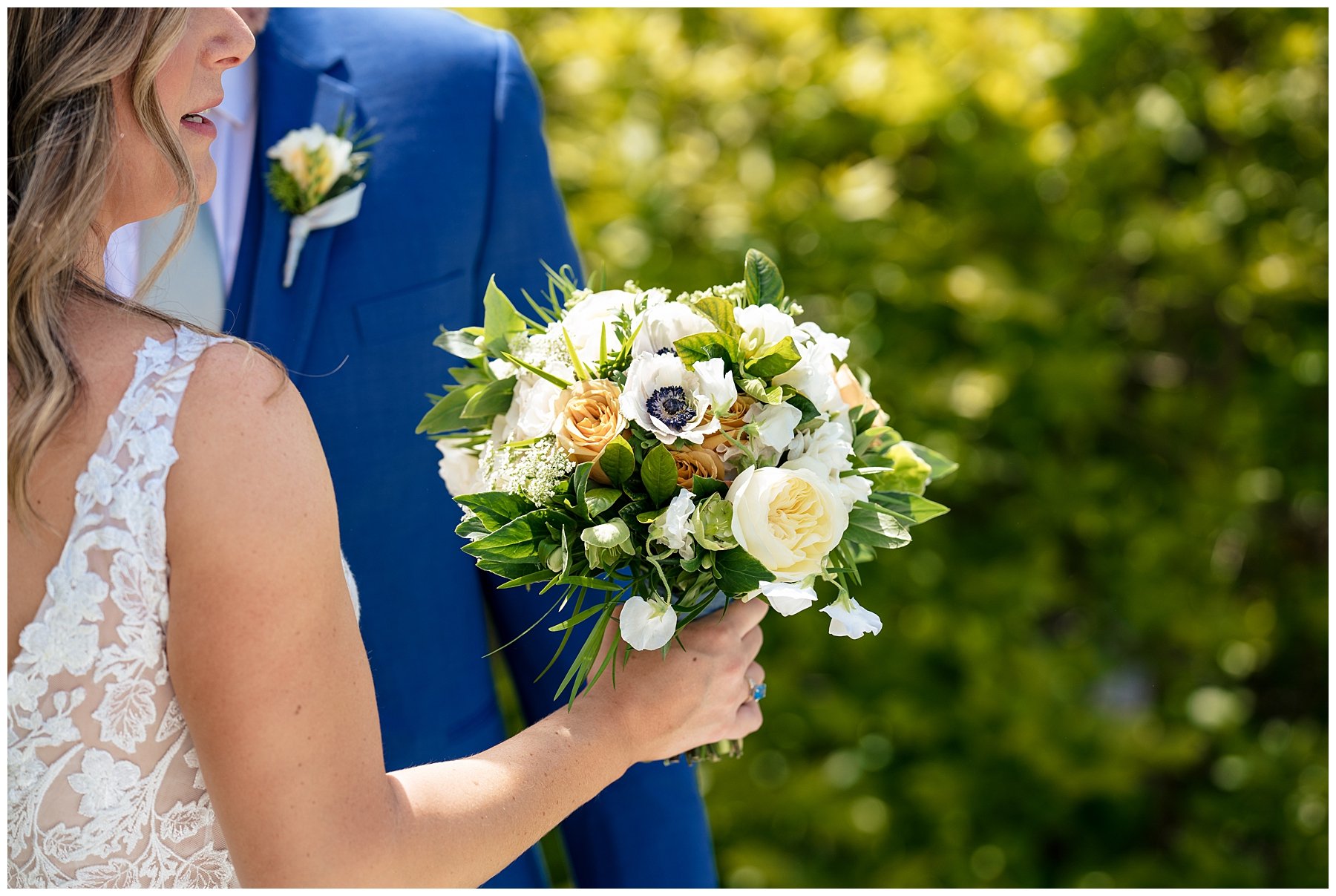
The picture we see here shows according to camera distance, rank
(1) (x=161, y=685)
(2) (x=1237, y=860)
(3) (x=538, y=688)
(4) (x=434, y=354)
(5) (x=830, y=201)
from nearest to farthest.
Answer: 1. (1) (x=161, y=685)
2. (4) (x=434, y=354)
3. (3) (x=538, y=688)
4. (5) (x=830, y=201)
5. (2) (x=1237, y=860)

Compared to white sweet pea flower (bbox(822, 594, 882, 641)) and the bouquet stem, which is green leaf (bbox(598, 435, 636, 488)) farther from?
the bouquet stem

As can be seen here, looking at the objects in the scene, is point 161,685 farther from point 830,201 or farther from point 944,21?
point 944,21

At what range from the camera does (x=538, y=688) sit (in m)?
1.96

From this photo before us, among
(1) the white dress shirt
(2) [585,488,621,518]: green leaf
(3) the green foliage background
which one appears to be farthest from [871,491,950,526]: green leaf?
(3) the green foliage background

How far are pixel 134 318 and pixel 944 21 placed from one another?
236 centimetres

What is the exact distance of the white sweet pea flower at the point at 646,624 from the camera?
137 centimetres

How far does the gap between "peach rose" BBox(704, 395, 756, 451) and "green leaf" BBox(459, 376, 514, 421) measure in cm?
29

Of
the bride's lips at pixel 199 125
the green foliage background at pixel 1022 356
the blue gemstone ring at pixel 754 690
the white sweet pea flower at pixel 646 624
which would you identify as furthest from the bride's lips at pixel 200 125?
the green foliage background at pixel 1022 356

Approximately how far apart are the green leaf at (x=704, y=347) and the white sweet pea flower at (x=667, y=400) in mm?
25

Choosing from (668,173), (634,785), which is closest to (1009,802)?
(634,785)

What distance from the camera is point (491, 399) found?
154 cm

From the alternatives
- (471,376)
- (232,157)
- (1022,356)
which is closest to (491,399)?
(471,376)

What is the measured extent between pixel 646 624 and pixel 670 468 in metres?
0.18

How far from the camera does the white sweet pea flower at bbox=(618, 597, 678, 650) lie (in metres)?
1.37
